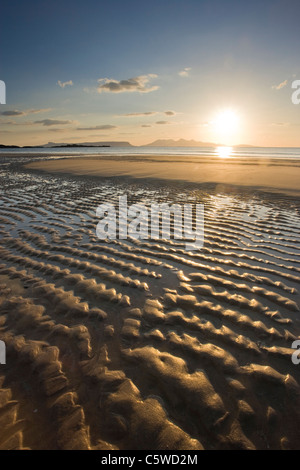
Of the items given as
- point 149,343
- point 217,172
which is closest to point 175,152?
point 217,172

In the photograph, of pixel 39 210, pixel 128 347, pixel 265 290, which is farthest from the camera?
pixel 39 210

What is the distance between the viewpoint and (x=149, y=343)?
3.03 meters

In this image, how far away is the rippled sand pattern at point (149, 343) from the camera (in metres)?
2.14

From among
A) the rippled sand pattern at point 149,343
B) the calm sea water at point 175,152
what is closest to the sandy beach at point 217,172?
the rippled sand pattern at point 149,343

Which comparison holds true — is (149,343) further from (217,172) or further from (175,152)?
(175,152)

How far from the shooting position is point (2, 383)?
2.53 metres

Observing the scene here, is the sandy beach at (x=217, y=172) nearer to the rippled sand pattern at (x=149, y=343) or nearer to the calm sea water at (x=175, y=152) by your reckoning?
the rippled sand pattern at (x=149, y=343)

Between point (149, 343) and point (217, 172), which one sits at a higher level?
point (217, 172)

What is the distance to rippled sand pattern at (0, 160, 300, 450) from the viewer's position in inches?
84.3

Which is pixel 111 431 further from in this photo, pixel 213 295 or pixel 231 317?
pixel 213 295

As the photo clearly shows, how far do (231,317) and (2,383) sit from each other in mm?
2829

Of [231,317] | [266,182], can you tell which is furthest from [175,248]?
[266,182]

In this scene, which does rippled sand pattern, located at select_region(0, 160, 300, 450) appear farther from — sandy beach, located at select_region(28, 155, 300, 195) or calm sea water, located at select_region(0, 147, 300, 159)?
calm sea water, located at select_region(0, 147, 300, 159)

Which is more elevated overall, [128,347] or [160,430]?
[128,347]
